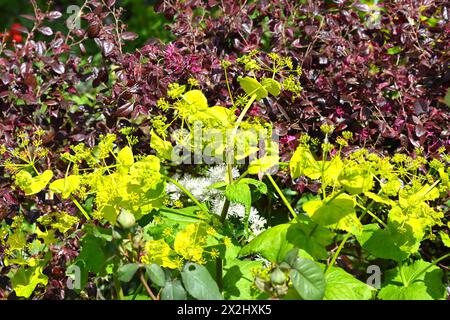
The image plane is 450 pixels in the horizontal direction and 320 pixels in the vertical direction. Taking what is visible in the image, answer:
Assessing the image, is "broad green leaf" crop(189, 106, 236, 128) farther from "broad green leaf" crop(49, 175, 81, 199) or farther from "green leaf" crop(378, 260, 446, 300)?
"green leaf" crop(378, 260, 446, 300)

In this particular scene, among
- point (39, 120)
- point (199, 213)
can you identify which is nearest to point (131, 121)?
point (39, 120)

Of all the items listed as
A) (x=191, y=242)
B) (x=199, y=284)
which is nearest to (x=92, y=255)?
(x=191, y=242)

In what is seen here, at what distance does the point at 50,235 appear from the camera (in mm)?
2170

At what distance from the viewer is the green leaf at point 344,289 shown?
1.84m

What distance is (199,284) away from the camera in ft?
5.66

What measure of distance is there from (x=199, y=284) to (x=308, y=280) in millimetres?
271

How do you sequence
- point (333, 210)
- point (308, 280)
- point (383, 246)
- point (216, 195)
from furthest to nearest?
point (216, 195) < point (383, 246) < point (333, 210) < point (308, 280)

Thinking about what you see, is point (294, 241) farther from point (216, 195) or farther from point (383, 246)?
point (216, 195)

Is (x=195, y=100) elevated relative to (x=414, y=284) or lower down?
elevated

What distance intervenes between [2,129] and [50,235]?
1.80 ft

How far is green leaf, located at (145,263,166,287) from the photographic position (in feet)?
5.56

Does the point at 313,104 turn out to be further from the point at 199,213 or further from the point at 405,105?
the point at 199,213

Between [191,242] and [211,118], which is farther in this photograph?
[211,118]

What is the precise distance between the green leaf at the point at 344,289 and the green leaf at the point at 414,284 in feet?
0.59
